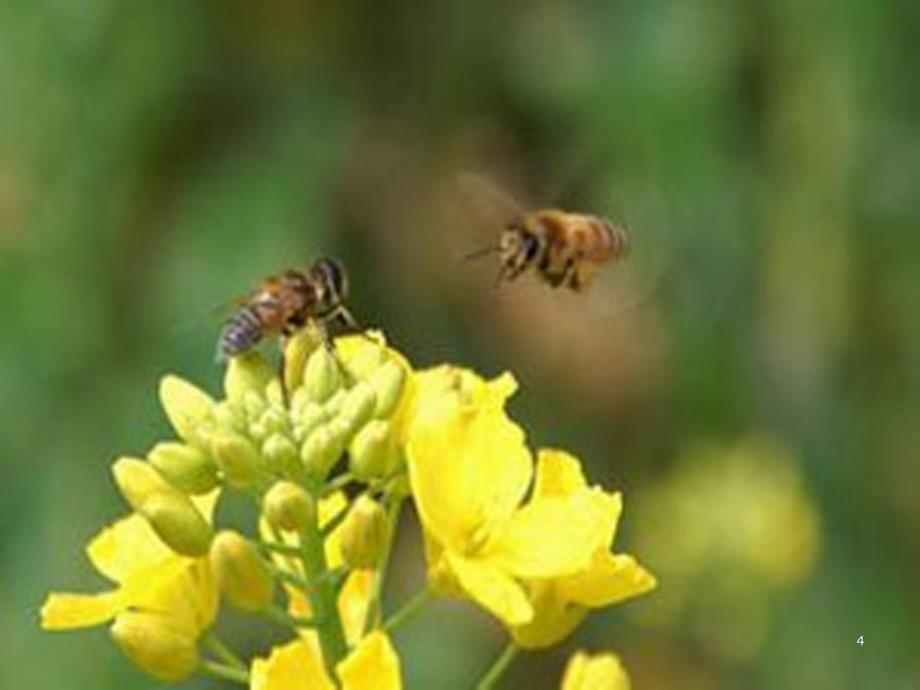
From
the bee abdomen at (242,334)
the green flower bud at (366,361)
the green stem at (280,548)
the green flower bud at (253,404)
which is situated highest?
the bee abdomen at (242,334)

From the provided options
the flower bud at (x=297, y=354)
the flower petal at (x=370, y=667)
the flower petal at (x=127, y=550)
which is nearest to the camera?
the flower petal at (x=370, y=667)

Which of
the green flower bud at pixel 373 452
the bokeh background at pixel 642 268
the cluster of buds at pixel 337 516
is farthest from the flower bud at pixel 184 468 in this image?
the bokeh background at pixel 642 268

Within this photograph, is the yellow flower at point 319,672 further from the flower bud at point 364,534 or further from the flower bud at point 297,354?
the flower bud at point 297,354

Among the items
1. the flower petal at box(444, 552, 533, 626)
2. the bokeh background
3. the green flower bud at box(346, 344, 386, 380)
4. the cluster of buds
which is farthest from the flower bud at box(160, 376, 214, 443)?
the bokeh background

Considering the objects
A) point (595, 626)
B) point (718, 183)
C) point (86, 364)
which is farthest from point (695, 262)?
point (86, 364)

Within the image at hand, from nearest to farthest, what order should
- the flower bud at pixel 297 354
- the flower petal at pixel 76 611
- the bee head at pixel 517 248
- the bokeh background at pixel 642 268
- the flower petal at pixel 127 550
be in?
the flower petal at pixel 76 611, the flower petal at pixel 127 550, the flower bud at pixel 297 354, the bee head at pixel 517 248, the bokeh background at pixel 642 268

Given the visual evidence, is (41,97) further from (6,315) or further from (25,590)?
(25,590)
